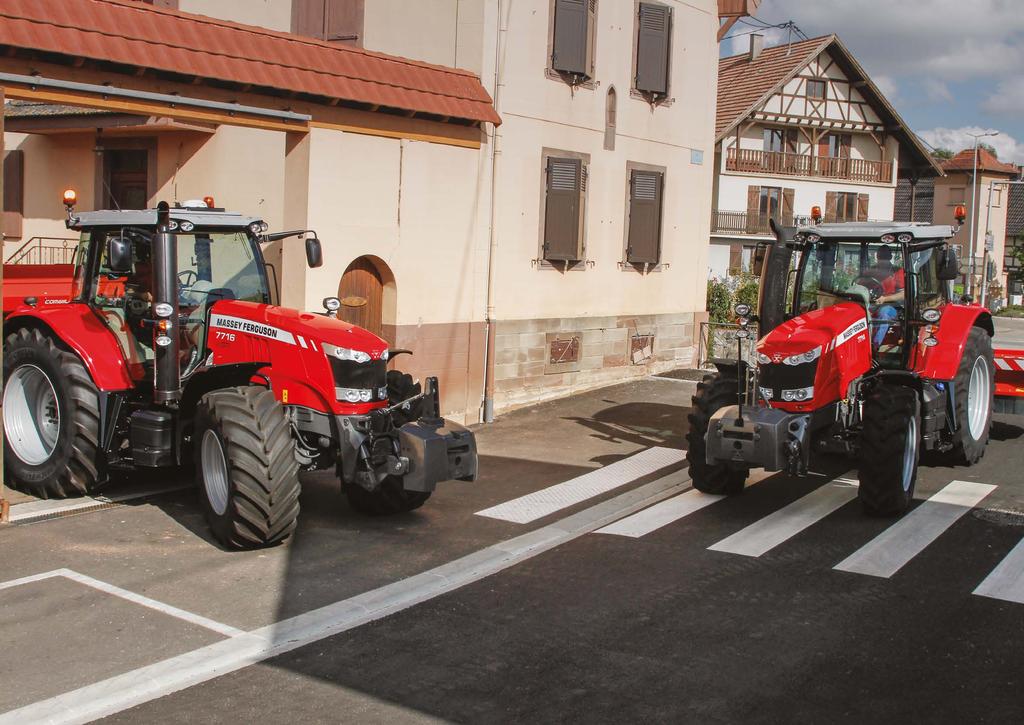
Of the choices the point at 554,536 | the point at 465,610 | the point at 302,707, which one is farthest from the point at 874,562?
the point at 302,707

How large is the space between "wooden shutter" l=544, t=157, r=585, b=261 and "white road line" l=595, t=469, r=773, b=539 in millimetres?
5758

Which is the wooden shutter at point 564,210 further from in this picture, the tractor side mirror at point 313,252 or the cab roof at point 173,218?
the cab roof at point 173,218

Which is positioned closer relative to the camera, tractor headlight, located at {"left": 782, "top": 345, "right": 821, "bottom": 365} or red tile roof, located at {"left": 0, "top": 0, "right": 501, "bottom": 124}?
tractor headlight, located at {"left": 782, "top": 345, "right": 821, "bottom": 365}

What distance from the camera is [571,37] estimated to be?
15.6 meters

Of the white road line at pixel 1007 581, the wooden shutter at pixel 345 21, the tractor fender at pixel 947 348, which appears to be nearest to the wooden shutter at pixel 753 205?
the wooden shutter at pixel 345 21

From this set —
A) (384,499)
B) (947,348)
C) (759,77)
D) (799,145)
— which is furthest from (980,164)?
(384,499)

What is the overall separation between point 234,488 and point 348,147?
19.0 feet

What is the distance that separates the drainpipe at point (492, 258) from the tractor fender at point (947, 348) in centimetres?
578

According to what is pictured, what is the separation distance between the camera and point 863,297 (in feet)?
34.8

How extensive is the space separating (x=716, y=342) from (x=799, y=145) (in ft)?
94.2

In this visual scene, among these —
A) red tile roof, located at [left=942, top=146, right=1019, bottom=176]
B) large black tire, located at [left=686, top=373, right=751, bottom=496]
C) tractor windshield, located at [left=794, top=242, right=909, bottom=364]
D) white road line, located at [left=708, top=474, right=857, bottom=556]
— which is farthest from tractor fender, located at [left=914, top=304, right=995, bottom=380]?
red tile roof, located at [left=942, top=146, right=1019, bottom=176]

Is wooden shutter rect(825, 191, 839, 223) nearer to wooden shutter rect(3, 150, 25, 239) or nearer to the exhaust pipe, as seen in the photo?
wooden shutter rect(3, 150, 25, 239)

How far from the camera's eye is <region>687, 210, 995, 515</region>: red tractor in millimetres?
9258

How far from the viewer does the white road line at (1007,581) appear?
7.45m
